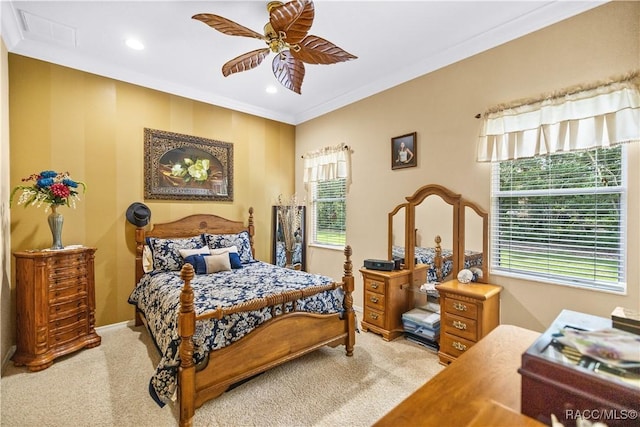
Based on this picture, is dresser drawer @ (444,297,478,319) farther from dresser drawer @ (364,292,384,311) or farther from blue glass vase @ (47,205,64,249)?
blue glass vase @ (47,205,64,249)

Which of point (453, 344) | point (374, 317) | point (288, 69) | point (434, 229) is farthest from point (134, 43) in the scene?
point (453, 344)

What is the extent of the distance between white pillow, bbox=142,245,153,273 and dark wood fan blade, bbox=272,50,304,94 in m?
2.47

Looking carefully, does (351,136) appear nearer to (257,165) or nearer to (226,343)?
(257,165)

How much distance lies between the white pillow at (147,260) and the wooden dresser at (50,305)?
0.59 metres

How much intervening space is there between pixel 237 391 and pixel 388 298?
66.2 inches

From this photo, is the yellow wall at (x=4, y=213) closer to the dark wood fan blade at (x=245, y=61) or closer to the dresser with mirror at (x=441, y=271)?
the dark wood fan blade at (x=245, y=61)

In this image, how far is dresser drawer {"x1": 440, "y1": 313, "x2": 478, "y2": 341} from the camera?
2502 mm

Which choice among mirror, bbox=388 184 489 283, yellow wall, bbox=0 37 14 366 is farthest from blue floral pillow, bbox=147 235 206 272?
mirror, bbox=388 184 489 283

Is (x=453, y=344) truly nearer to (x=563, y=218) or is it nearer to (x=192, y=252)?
(x=563, y=218)

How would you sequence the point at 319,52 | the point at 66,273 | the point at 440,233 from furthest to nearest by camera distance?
the point at 440,233 → the point at 66,273 → the point at 319,52

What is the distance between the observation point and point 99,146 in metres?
3.33

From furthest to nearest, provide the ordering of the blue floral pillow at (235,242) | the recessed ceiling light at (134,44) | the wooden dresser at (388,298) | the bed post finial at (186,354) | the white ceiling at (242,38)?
1. the blue floral pillow at (235,242)
2. the wooden dresser at (388,298)
3. the recessed ceiling light at (134,44)
4. the white ceiling at (242,38)
5. the bed post finial at (186,354)

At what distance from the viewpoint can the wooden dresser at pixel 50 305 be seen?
2.54 metres

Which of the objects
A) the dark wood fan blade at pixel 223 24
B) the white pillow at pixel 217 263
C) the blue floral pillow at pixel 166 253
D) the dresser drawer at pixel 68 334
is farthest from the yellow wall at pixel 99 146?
the dark wood fan blade at pixel 223 24
